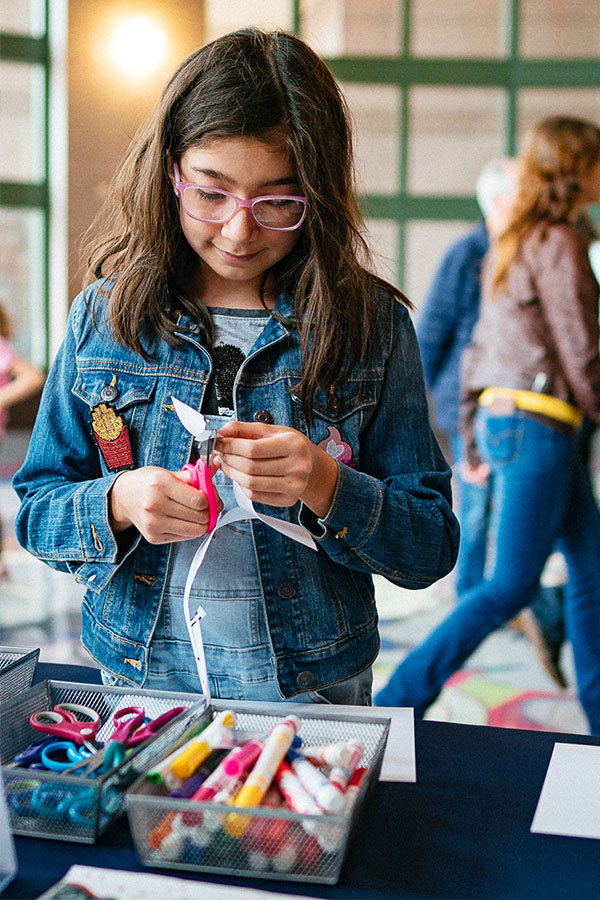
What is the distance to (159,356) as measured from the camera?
119 centimetres

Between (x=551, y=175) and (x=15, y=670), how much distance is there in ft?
6.80

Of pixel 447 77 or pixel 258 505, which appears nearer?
pixel 258 505

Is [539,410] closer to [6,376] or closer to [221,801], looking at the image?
[221,801]

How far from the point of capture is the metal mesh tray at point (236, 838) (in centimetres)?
72

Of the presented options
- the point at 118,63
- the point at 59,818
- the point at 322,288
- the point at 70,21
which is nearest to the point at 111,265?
the point at 322,288

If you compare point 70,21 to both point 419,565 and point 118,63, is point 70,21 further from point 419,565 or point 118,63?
point 419,565

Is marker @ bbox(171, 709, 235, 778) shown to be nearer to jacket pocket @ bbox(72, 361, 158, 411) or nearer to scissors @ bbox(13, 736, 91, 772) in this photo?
scissors @ bbox(13, 736, 91, 772)

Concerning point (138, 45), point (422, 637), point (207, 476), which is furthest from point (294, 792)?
point (138, 45)

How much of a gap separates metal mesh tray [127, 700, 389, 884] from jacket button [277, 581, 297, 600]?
38 cm

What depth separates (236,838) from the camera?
2.41 ft

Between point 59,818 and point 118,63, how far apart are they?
4425mm

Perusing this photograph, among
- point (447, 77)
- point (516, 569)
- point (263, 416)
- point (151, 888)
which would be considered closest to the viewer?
point (151, 888)

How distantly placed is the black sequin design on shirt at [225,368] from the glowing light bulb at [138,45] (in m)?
3.79

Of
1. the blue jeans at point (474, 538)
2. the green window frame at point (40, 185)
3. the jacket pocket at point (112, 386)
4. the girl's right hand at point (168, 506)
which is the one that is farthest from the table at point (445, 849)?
the green window frame at point (40, 185)
